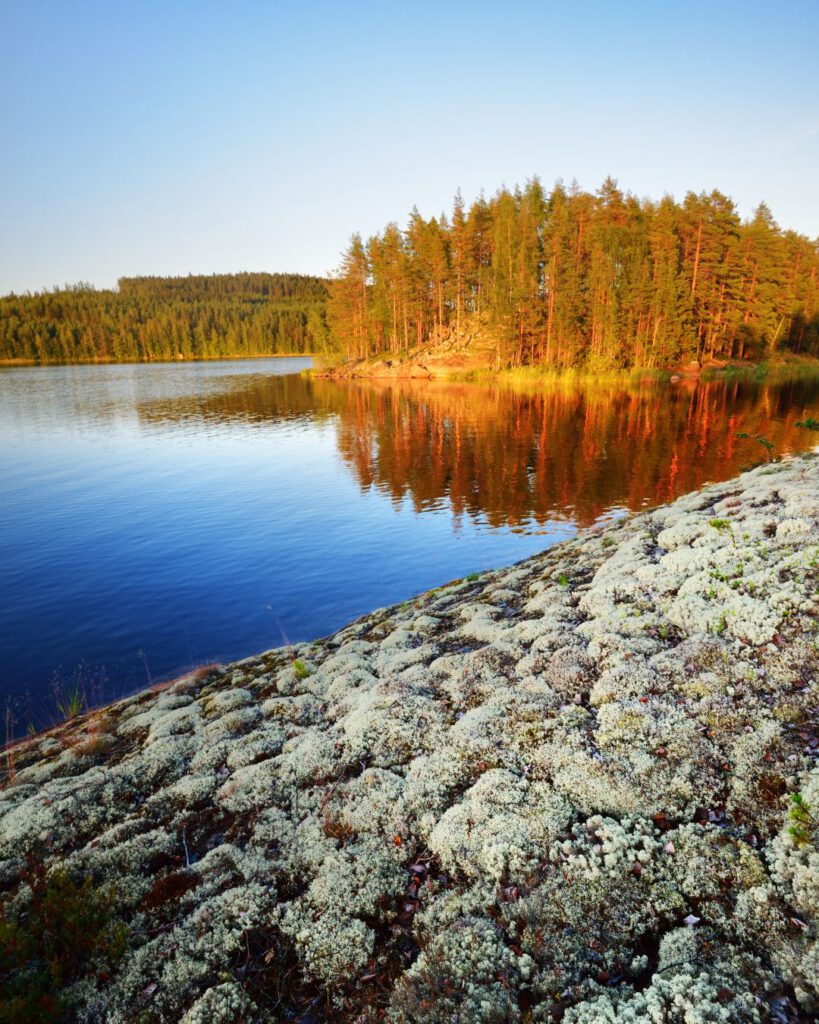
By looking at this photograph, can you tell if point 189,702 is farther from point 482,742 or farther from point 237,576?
point 237,576

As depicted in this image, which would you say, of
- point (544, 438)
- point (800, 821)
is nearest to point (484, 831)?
point (800, 821)

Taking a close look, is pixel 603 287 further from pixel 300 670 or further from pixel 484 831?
pixel 484 831

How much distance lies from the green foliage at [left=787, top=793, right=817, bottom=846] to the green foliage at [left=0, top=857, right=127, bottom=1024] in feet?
20.3

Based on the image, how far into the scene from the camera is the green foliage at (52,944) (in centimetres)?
431

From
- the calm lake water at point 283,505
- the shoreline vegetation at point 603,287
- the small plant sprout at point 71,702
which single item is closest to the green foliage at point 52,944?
the small plant sprout at point 71,702

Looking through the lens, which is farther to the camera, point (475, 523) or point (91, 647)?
point (475, 523)

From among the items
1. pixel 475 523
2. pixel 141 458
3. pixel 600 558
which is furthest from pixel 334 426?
pixel 600 558

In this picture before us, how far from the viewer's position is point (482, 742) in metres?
6.82

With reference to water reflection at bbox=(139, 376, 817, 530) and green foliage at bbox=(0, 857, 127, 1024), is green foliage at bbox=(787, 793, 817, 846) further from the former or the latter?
water reflection at bbox=(139, 376, 817, 530)

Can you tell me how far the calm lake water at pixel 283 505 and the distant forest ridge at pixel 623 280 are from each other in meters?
18.3

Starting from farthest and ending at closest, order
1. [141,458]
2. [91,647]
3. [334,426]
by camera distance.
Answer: [334,426] < [141,458] < [91,647]

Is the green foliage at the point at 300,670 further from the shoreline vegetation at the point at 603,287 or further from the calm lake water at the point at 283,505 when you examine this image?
the shoreline vegetation at the point at 603,287

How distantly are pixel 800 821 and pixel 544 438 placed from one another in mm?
35745

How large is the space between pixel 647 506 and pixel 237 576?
60.3 feet
